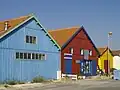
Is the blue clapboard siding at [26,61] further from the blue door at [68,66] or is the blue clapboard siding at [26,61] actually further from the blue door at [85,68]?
the blue door at [85,68]

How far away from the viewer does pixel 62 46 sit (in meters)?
41.2

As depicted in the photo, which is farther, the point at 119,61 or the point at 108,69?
the point at 119,61

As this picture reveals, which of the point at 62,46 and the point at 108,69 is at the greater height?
the point at 62,46

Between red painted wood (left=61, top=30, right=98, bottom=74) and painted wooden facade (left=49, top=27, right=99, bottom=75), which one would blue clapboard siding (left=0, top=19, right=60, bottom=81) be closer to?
painted wooden facade (left=49, top=27, right=99, bottom=75)

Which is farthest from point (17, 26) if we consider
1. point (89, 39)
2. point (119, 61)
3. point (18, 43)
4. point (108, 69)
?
point (119, 61)

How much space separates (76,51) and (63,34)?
3241 millimetres

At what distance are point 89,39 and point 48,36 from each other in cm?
1265

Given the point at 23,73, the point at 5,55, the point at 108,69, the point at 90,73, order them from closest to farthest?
1. the point at 5,55
2. the point at 23,73
3. the point at 90,73
4. the point at 108,69

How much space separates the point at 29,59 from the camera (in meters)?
33.5

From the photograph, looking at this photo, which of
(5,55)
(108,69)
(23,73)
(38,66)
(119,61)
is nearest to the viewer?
(5,55)

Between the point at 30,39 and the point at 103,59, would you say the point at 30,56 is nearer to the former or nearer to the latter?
the point at 30,39

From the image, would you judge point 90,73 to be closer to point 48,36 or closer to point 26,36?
point 48,36

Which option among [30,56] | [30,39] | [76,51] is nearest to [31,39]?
[30,39]

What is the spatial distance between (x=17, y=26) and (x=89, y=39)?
18.3m
